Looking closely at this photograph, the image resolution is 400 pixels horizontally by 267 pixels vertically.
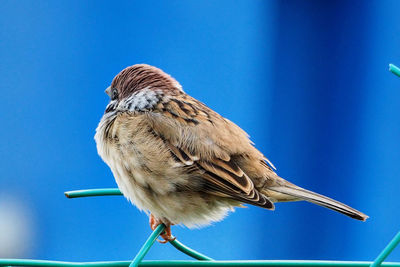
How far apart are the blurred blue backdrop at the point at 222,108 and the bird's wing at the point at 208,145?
2101 millimetres

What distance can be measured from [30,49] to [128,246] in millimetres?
1789

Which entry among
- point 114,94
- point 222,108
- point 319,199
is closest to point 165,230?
point 319,199

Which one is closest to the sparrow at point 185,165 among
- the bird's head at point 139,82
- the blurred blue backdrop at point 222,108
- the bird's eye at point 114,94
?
the bird's head at point 139,82

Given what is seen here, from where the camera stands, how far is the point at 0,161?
4855 millimetres

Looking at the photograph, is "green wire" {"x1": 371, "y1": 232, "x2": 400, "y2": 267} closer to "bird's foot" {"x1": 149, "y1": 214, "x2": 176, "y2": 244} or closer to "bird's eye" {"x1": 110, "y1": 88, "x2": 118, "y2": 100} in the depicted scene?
"bird's foot" {"x1": 149, "y1": 214, "x2": 176, "y2": 244}

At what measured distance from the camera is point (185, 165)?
8.35ft

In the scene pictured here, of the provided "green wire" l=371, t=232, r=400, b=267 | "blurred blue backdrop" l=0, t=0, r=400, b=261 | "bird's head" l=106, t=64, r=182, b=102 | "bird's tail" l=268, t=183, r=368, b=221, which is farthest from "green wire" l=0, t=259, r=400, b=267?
"blurred blue backdrop" l=0, t=0, r=400, b=261

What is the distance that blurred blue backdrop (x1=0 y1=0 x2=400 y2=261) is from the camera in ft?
16.0

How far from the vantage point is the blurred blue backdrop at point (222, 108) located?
4.89m

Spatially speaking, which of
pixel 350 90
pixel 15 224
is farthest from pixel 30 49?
pixel 350 90

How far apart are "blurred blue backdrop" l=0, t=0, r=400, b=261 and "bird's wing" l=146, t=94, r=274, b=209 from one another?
6.89ft

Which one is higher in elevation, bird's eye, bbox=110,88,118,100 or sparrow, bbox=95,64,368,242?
bird's eye, bbox=110,88,118,100

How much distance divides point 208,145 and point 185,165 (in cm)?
14

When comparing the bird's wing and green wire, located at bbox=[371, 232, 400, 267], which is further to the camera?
the bird's wing
